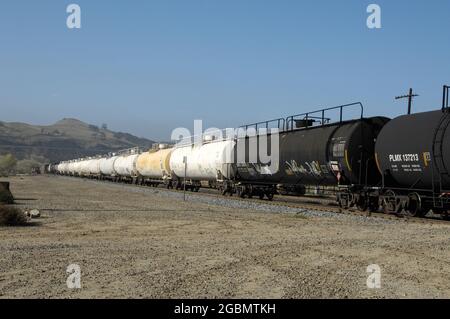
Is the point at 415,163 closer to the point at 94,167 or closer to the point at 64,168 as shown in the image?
the point at 94,167

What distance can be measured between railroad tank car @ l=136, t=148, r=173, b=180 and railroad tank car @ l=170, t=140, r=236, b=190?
2039mm

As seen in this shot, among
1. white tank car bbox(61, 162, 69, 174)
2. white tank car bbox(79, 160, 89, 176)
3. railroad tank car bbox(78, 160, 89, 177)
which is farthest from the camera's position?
white tank car bbox(61, 162, 69, 174)

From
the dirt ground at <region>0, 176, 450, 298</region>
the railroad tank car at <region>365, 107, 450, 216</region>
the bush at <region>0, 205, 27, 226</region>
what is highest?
the railroad tank car at <region>365, 107, 450, 216</region>

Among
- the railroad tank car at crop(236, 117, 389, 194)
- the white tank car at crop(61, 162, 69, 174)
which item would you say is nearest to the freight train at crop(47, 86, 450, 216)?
the railroad tank car at crop(236, 117, 389, 194)

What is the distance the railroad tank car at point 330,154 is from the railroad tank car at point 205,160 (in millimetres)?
5812

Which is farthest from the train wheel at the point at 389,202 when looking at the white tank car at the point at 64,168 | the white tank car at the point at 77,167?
the white tank car at the point at 64,168

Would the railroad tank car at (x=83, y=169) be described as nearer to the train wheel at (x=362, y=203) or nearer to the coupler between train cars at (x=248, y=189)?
the coupler between train cars at (x=248, y=189)

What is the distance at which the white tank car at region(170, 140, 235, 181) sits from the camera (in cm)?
3180

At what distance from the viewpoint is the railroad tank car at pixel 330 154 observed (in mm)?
20250

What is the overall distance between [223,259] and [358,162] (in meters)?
11.9

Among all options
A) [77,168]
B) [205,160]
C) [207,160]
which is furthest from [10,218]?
[77,168]

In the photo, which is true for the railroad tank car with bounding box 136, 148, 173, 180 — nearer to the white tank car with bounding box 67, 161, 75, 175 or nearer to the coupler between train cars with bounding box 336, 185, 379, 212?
the coupler between train cars with bounding box 336, 185, 379, 212

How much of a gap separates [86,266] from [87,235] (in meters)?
4.36
